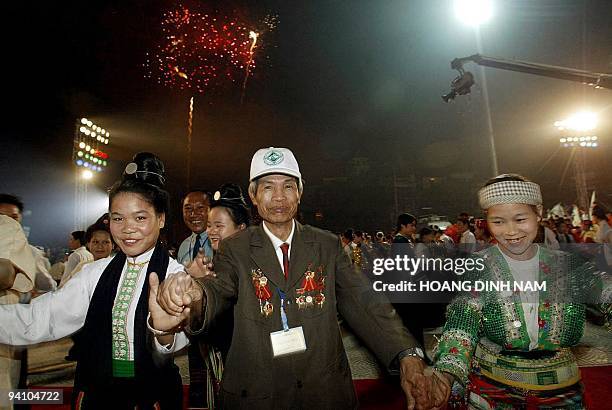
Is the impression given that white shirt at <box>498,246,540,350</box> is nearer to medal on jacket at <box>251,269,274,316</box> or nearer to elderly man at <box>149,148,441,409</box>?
elderly man at <box>149,148,441,409</box>

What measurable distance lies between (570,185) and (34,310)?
3509 cm

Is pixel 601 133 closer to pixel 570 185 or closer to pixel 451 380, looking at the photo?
pixel 570 185

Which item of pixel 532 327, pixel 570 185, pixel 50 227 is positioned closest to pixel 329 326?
pixel 532 327

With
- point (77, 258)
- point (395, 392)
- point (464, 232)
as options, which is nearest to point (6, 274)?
point (77, 258)

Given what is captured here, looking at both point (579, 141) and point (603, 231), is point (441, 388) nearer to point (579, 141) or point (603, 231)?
point (603, 231)

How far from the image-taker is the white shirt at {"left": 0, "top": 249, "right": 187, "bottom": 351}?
2.13 metres

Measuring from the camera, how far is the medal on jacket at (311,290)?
2.26 metres

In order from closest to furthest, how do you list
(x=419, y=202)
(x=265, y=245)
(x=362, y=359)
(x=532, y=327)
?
(x=532, y=327) < (x=265, y=245) < (x=362, y=359) < (x=419, y=202)

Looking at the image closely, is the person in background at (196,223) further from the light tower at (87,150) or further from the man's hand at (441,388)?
the light tower at (87,150)

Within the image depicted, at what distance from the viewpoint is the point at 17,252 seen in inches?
98.2

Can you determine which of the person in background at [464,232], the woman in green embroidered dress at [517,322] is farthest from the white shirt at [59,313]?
the person in background at [464,232]

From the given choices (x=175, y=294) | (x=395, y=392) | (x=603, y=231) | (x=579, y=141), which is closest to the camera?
(x=175, y=294)

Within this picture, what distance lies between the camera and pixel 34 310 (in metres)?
2.20

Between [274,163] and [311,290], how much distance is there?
0.86m
